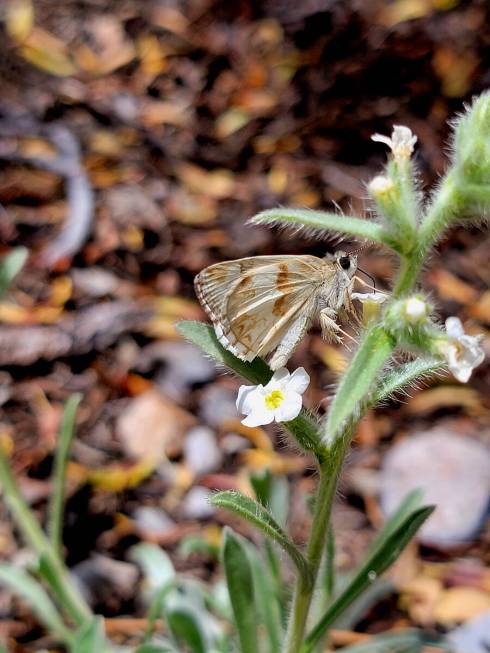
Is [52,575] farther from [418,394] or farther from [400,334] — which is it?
[418,394]

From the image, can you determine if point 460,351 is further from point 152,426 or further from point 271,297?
point 152,426

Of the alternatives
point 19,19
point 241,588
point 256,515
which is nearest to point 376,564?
point 241,588

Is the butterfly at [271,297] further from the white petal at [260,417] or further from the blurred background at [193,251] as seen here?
the blurred background at [193,251]

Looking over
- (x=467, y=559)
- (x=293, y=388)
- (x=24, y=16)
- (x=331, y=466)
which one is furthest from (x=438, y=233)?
(x=24, y=16)

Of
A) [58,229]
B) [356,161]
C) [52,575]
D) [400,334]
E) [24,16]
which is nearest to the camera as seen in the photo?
[400,334]

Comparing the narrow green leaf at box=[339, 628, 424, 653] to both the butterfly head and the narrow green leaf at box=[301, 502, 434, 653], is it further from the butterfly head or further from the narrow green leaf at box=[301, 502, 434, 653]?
the butterfly head

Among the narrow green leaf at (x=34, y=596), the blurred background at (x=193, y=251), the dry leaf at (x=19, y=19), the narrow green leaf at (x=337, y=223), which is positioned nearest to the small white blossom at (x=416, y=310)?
the narrow green leaf at (x=337, y=223)

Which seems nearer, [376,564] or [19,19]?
[376,564]
